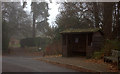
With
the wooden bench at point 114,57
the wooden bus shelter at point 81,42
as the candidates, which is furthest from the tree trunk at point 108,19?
the wooden bench at point 114,57

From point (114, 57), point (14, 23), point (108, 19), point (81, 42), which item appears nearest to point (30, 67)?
point (14, 23)

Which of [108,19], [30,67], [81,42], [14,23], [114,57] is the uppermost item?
[108,19]

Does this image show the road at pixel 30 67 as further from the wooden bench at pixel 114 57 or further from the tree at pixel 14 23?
the wooden bench at pixel 114 57

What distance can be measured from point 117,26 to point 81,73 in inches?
340

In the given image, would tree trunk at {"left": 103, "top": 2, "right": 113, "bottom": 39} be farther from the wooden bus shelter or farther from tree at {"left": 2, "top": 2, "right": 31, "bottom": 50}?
tree at {"left": 2, "top": 2, "right": 31, "bottom": 50}

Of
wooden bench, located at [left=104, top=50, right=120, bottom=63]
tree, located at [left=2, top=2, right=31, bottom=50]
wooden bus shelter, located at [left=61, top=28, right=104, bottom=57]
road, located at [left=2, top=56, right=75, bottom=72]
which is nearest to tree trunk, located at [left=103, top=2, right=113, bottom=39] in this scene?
wooden bus shelter, located at [left=61, top=28, right=104, bottom=57]

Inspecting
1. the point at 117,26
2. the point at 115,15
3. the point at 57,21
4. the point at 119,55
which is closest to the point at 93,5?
the point at 115,15

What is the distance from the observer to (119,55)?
7.77 metres

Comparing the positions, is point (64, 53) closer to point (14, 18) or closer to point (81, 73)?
point (81, 73)

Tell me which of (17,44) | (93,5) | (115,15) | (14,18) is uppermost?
(93,5)

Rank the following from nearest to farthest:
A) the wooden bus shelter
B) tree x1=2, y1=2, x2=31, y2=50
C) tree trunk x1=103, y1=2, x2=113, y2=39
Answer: tree x1=2, y1=2, x2=31, y2=50 → the wooden bus shelter → tree trunk x1=103, y1=2, x2=113, y2=39

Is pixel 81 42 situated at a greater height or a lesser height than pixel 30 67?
greater

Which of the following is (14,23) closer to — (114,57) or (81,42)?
(114,57)

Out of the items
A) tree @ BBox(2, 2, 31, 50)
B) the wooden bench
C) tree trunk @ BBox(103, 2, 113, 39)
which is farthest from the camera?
tree trunk @ BBox(103, 2, 113, 39)
